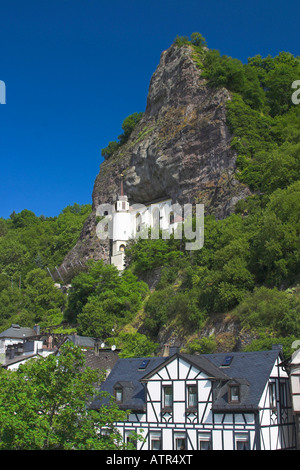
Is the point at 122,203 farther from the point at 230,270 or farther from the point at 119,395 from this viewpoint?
the point at 119,395

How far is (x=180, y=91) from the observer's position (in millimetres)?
75438

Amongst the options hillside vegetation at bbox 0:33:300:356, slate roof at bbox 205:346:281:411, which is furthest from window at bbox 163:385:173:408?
hillside vegetation at bbox 0:33:300:356

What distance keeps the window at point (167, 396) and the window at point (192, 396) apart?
3.10 feet

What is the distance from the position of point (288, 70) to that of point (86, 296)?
4524 centimetres

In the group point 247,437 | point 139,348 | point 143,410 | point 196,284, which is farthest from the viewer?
point 196,284

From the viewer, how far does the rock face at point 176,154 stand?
64.1 meters

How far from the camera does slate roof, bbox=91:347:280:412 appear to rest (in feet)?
75.3

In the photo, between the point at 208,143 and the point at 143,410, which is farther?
the point at 208,143

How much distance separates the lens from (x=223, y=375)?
24156mm

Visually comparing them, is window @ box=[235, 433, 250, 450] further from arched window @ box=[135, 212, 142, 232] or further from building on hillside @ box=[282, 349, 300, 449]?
arched window @ box=[135, 212, 142, 232]

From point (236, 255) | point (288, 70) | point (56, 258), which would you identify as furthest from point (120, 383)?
point (56, 258)

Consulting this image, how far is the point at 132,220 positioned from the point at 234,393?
55.5m

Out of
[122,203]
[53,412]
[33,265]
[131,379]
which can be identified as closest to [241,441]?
[131,379]

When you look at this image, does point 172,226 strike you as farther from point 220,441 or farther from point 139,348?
point 220,441
